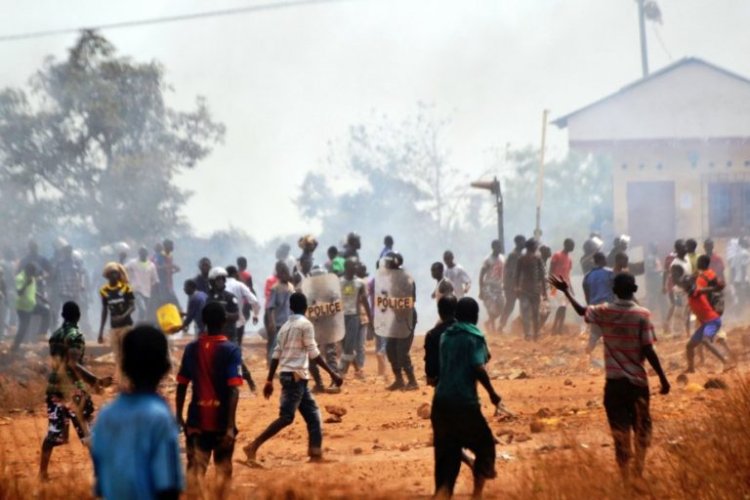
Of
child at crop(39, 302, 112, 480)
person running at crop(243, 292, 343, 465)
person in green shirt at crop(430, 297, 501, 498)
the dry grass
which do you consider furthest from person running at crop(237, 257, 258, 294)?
the dry grass

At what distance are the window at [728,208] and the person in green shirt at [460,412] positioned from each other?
25952 mm

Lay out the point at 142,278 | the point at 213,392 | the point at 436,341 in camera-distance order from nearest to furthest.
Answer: the point at 213,392
the point at 436,341
the point at 142,278

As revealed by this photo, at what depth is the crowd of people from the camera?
5.20 metres

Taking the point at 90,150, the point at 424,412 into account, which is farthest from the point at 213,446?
the point at 90,150

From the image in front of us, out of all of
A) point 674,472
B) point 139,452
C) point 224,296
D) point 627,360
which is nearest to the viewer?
point 139,452

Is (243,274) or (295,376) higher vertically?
(243,274)

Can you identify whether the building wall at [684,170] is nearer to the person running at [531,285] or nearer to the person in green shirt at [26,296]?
the person running at [531,285]

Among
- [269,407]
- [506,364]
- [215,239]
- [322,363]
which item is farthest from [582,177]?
[322,363]

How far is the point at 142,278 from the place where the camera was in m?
23.0

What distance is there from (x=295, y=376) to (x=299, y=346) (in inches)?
10.0

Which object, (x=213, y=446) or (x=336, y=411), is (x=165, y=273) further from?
(x=213, y=446)

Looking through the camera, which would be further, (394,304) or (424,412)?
(394,304)

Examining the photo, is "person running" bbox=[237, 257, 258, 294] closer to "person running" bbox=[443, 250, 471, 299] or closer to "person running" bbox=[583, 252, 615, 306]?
"person running" bbox=[443, 250, 471, 299]

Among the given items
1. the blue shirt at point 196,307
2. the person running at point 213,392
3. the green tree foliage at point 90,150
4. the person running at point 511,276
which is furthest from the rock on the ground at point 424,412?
the green tree foliage at point 90,150
